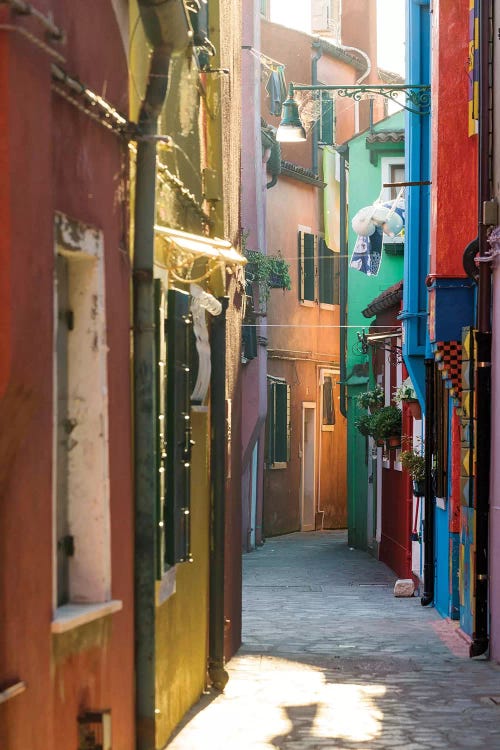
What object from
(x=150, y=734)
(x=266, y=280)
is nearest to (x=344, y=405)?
(x=266, y=280)

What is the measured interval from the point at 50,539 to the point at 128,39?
9.30ft

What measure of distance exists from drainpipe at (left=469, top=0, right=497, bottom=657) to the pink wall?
6357 millimetres

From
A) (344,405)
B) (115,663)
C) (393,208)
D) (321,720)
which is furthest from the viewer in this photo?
(344,405)

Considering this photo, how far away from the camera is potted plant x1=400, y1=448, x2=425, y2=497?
754 inches

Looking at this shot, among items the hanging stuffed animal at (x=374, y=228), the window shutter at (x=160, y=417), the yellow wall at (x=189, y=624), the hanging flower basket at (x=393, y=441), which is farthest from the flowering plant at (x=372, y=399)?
the window shutter at (x=160, y=417)

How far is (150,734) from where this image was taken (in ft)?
24.8

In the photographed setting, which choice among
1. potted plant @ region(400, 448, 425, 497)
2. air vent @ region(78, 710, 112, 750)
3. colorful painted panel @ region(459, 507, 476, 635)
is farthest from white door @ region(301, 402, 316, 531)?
air vent @ region(78, 710, 112, 750)

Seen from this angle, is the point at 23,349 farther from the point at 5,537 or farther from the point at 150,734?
the point at 150,734

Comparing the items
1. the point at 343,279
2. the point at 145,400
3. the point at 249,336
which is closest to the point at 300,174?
the point at 343,279

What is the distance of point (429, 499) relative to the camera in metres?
18.0

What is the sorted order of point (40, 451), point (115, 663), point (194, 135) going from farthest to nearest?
point (194, 135) < point (115, 663) < point (40, 451)

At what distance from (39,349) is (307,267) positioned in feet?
95.0

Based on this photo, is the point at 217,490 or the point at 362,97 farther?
the point at 362,97

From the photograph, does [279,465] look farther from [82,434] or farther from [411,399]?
[82,434]
